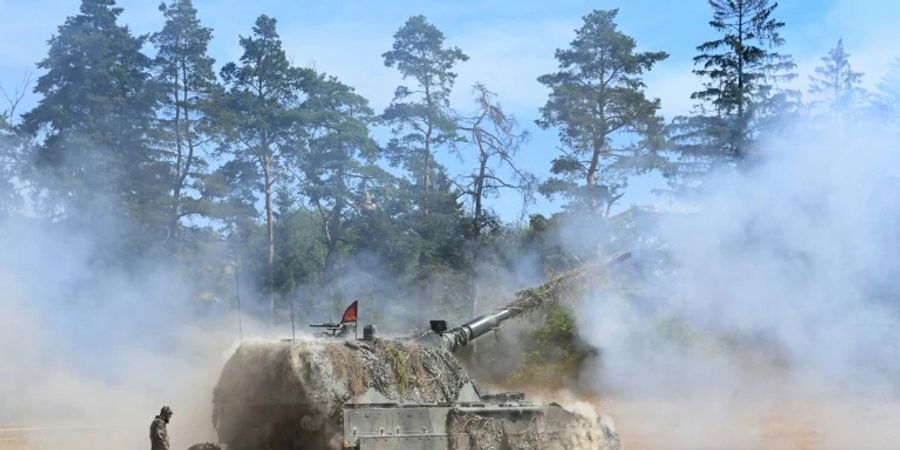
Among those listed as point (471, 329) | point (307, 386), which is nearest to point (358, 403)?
point (307, 386)

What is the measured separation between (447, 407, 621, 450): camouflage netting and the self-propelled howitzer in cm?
2

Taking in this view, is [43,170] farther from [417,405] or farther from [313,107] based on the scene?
[417,405]

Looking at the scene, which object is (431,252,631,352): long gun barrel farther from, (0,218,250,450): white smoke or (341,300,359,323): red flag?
(0,218,250,450): white smoke

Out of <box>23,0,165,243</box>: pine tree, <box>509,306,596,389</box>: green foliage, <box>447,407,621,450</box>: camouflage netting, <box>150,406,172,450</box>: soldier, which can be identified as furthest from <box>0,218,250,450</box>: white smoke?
<box>509,306,596,389</box>: green foliage

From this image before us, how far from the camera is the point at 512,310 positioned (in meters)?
28.2

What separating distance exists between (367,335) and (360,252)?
77.6ft

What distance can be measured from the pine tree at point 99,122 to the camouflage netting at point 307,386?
1958 centimetres

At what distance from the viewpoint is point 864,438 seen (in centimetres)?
2944

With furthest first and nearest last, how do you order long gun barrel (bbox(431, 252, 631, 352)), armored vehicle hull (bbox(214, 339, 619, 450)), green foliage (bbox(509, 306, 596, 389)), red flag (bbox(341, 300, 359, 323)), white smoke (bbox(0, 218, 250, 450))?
green foliage (bbox(509, 306, 596, 389))
white smoke (bbox(0, 218, 250, 450))
long gun barrel (bbox(431, 252, 631, 352))
red flag (bbox(341, 300, 359, 323))
armored vehicle hull (bbox(214, 339, 619, 450))

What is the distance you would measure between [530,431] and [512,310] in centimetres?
568

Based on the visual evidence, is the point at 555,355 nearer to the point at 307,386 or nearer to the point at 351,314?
the point at 351,314

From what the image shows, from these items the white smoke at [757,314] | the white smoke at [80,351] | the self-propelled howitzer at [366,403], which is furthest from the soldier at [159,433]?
the white smoke at [757,314]

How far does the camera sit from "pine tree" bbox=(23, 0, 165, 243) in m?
40.8

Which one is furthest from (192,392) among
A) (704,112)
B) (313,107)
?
(704,112)
